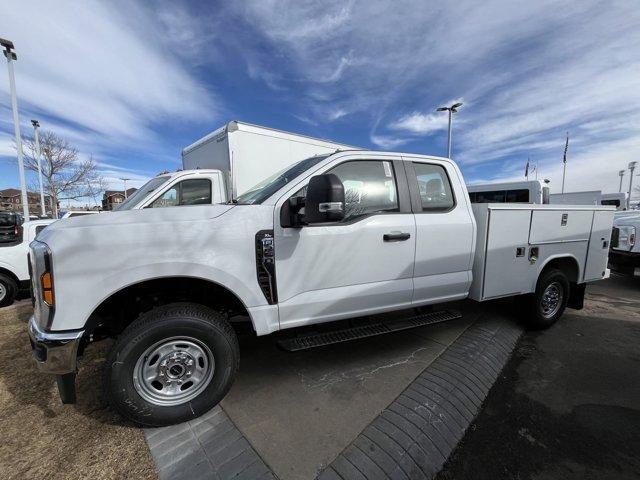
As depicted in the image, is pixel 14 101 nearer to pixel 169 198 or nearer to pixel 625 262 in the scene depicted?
pixel 169 198

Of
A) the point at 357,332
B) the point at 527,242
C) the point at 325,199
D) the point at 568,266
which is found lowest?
the point at 357,332

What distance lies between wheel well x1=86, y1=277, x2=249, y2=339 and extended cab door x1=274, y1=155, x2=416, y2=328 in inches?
20.0

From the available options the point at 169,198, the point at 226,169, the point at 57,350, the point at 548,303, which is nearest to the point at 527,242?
the point at 548,303

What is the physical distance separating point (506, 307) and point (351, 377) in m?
3.21

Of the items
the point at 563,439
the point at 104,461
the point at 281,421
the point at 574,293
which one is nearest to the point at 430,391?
the point at 563,439

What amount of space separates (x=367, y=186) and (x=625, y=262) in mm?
6112

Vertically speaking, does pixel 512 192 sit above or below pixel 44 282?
above

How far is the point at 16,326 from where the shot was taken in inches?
185

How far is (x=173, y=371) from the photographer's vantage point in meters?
2.49

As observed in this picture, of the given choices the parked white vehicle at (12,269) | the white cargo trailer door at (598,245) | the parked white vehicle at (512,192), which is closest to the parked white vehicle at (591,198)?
the parked white vehicle at (512,192)

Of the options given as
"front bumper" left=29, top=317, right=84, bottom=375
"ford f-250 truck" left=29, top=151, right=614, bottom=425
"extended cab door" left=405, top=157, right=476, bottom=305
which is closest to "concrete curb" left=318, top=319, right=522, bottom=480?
"ford f-250 truck" left=29, top=151, right=614, bottom=425

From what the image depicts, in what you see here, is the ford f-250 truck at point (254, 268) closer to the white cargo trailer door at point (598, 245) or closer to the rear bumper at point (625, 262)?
the white cargo trailer door at point (598, 245)

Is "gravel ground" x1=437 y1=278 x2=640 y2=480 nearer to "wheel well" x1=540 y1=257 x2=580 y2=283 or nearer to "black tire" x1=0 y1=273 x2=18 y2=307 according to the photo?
"wheel well" x1=540 y1=257 x2=580 y2=283

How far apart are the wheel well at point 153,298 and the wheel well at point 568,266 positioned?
4122 millimetres
